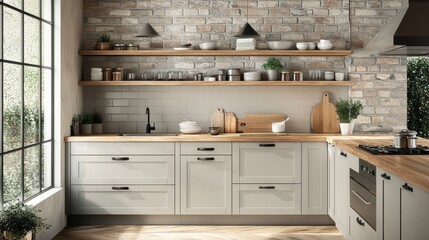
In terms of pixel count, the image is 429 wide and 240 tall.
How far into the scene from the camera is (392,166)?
3594 millimetres

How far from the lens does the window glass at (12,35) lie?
4.52 metres

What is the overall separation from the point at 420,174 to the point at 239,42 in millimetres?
3742

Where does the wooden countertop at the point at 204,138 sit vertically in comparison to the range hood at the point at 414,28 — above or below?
below

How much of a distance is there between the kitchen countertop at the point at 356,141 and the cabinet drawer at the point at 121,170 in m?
0.23

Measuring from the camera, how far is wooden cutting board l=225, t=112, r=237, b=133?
6.84 m

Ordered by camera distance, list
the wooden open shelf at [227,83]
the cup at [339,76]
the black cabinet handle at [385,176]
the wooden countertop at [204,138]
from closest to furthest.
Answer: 1. the black cabinet handle at [385,176]
2. the wooden countertop at [204,138]
3. the wooden open shelf at [227,83]
4. the cup at [339,76]

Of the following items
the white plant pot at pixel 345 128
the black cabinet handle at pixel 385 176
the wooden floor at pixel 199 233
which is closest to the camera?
the black cabinet handle at pixel 385 176

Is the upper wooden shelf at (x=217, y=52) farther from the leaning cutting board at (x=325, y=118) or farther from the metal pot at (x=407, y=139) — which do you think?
the metal pot at (x=407, y=139)

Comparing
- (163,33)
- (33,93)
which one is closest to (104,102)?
(163,33)

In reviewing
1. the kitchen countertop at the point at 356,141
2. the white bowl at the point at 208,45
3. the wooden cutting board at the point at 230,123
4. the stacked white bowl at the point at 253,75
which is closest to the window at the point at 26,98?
the kitchen countertop at the point at 356,141

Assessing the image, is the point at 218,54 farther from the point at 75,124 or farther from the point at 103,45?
the point at 75,124

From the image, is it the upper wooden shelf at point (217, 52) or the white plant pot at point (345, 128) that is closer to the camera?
the white plant pot at point (345, 128)

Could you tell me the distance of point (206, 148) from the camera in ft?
20.1

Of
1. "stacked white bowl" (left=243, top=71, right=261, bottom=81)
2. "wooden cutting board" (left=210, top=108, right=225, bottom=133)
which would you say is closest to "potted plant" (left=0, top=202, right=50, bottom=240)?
"wooden cutting board" (left=210, top=108, right=225, bottom=133)
